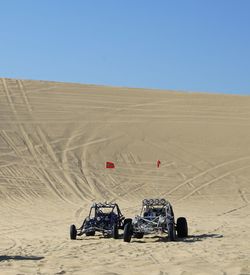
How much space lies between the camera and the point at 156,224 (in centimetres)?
1377

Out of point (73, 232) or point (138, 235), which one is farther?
point (73, 232)

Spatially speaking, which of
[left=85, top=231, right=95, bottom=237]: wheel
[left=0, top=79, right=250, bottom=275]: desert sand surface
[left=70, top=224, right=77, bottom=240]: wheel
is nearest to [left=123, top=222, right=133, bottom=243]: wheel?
[left=0, top=79, right=250, bottom=275]: desert sand surface

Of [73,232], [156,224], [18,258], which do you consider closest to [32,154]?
[73,232]

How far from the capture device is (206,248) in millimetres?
11578

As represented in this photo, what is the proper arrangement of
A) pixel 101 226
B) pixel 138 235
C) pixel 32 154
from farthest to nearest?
1. pixel 32 154
2. pixel 101 226
3. pixel 138 235

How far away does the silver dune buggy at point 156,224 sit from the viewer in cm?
1318

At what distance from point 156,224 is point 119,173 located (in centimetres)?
1258

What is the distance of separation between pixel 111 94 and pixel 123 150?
33.1 feet

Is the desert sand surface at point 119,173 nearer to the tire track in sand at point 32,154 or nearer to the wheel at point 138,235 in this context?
the tire track in sand at point 32,154

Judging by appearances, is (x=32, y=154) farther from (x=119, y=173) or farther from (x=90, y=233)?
(x=90, y=233)

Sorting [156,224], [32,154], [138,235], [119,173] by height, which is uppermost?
[32,154]

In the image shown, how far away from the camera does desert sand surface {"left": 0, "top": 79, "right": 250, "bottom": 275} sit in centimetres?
1066

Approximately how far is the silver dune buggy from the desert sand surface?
275mm

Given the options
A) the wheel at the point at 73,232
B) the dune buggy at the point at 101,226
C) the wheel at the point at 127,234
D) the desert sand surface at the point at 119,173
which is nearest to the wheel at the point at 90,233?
the dune buggy at the point at 101,226
